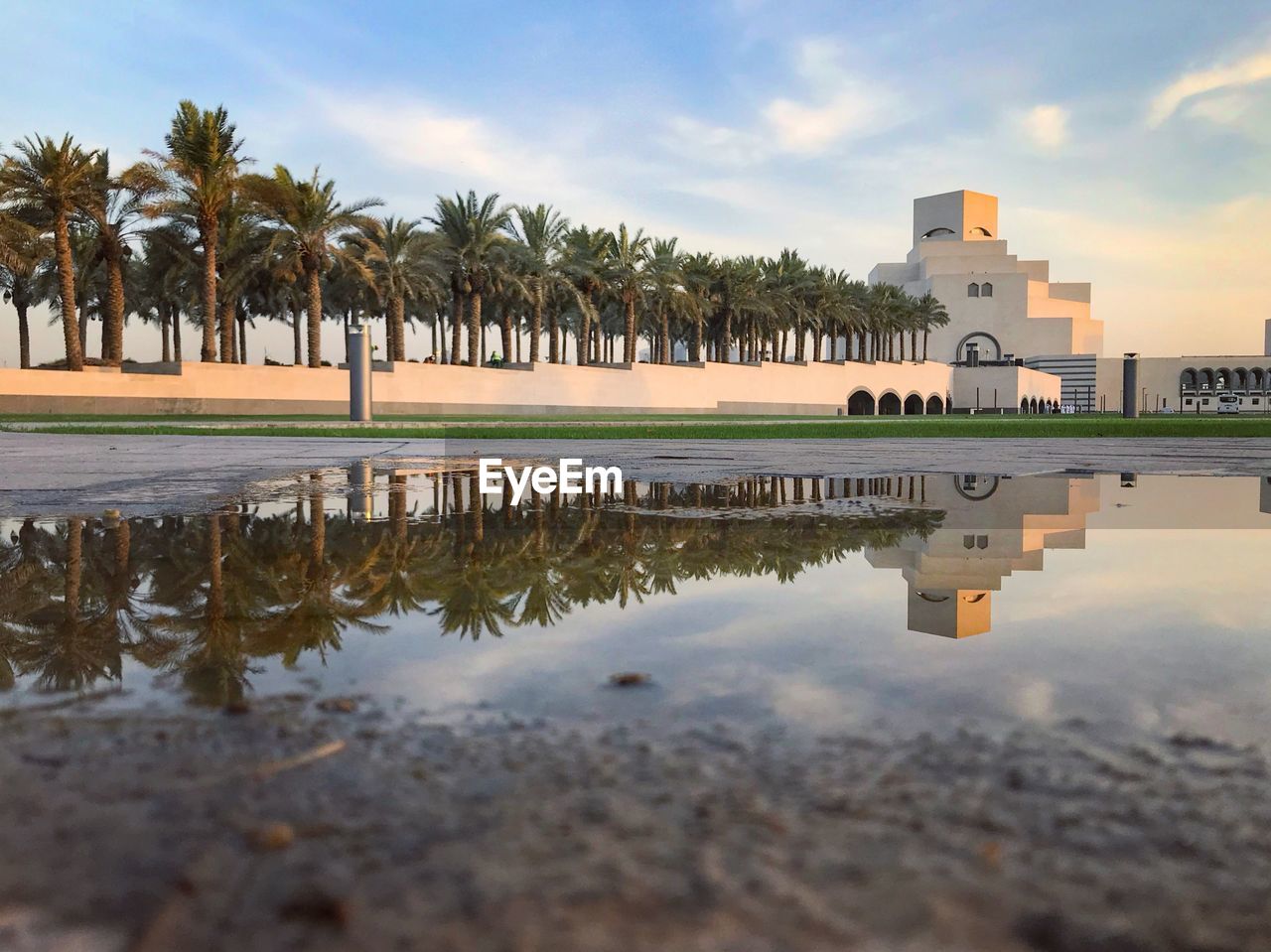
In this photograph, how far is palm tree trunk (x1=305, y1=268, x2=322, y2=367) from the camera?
135ft

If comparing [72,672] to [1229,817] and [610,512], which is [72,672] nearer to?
[1229,817]

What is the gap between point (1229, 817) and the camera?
155 cm

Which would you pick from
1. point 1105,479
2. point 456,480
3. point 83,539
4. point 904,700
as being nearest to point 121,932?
point 904,700

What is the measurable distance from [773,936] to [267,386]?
44.8 meters

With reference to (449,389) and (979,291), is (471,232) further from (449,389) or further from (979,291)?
(979,291)

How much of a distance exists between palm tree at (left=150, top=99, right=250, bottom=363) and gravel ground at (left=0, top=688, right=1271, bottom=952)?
132 feet

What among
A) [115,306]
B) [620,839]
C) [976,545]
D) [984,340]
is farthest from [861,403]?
[620,839]

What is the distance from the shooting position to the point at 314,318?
4228 centimetres

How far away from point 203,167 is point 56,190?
5.13 metres

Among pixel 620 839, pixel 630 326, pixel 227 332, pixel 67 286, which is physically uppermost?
pixel 630 326

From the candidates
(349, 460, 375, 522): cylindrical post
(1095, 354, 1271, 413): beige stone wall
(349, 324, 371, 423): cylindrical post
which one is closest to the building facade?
(1095, 354, 1271, 413): beige stone wall

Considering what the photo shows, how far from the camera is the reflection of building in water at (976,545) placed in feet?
10.5

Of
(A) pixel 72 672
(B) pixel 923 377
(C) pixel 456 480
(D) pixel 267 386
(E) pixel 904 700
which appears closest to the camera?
(E) pixel 904 700

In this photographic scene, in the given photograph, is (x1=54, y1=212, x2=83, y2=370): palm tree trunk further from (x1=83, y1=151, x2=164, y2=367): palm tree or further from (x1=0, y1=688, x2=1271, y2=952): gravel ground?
(x1=0, y1=688, x2=1271, y2=952): gravel ground
